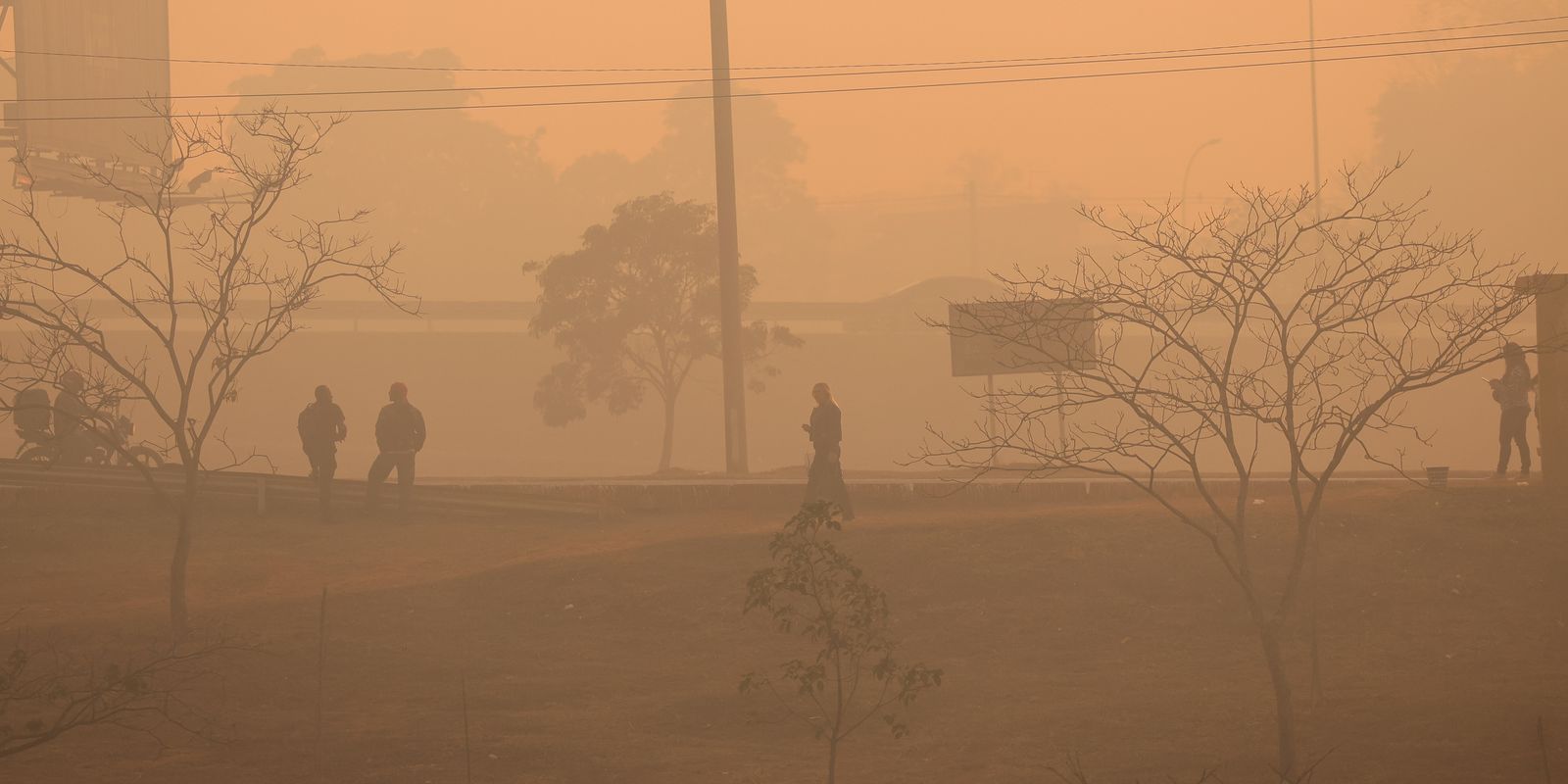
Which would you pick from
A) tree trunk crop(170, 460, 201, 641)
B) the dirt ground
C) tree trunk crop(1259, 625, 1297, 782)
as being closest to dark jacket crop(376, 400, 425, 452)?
the dirt ground

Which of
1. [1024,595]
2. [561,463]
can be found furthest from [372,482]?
[561,463]

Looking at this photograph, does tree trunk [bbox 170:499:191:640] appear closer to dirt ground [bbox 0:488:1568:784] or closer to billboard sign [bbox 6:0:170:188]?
dirt ground [bbox 0:488:1568:784]

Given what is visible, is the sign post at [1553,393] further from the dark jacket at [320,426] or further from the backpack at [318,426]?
the backpack at [318,426]

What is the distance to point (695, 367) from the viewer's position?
49.4 metres

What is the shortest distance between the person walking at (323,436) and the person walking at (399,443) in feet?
1.62

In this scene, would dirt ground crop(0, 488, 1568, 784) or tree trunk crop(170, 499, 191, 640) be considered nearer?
dirt ground crop(0, 488, 1568, 784)

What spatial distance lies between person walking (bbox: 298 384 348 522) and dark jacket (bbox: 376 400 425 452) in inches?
18.6

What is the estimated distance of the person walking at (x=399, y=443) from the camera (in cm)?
1797

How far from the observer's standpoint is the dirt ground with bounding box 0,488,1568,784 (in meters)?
8.94

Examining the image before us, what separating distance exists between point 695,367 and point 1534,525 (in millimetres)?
36955

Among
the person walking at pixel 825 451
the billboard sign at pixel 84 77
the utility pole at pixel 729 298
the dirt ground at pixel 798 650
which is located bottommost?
the dirt ground at pixel 798 650

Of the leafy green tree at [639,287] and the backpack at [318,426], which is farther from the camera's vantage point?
the leafy green tree at [639,287]

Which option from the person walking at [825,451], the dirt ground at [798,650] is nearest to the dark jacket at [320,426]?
the dirt ground at [798,650]

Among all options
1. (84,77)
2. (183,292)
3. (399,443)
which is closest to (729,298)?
(399,443)
